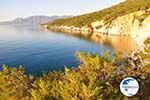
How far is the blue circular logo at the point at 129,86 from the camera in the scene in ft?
65.5

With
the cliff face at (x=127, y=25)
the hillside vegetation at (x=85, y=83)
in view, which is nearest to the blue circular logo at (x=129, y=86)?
the hillside vegetation at (x=85, y=83)

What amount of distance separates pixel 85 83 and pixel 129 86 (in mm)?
6364

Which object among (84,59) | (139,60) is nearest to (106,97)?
(84,59)

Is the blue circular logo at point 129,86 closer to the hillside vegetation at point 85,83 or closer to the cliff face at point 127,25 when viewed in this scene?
the hillside vegetation at point 85,83

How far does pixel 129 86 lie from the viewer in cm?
2014

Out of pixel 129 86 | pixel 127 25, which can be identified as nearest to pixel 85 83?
pixel 129 86

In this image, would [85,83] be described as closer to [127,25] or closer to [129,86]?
[129,86]

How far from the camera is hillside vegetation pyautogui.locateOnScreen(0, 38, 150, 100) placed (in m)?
24.0

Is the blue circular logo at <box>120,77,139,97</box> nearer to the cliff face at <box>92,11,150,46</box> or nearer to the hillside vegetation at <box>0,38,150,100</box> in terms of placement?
the hillside vegetation at <box>0,38,150,100</box>

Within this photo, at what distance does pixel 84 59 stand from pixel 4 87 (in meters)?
9.31

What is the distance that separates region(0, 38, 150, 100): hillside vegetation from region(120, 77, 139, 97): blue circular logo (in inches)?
140

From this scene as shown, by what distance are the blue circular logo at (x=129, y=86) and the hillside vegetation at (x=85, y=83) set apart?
140 inches

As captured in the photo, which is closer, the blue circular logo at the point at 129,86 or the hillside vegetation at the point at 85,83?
the blue circular logo at the point at 129,86

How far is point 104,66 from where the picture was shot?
31219 millimetres
